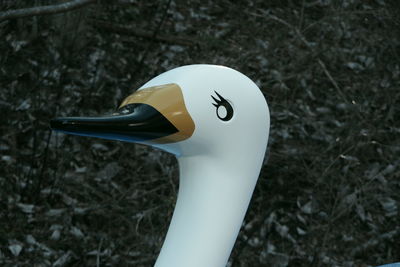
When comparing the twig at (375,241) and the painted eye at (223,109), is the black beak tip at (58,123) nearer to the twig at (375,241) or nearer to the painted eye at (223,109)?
the painted eye at (223,109)

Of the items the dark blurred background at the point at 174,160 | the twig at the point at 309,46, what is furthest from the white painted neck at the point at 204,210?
the twig at the point at 309,46

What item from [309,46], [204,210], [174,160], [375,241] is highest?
[204,210]

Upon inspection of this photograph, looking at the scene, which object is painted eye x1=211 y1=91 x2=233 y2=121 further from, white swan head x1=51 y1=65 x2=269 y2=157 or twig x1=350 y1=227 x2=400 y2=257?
twig x1=350 y1=227 x2=400 y2=257

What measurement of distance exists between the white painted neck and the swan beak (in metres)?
0.11

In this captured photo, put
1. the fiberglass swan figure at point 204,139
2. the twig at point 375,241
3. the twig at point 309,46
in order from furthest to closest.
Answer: the twig at point 309,46
the twig at point 375,241
the fiberglass swan figure at point 204,139

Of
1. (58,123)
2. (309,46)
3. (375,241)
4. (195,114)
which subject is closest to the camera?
(58,123)

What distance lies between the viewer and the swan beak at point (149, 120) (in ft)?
5.59

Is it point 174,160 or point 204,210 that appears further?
point 174,160

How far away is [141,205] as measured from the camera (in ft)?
12.2

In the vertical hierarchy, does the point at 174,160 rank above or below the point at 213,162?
below

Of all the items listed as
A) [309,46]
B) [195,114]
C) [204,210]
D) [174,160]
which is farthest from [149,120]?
[309,46]

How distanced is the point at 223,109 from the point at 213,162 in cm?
13

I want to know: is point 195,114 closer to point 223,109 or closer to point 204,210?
point 223,109

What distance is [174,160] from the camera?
153 inches
